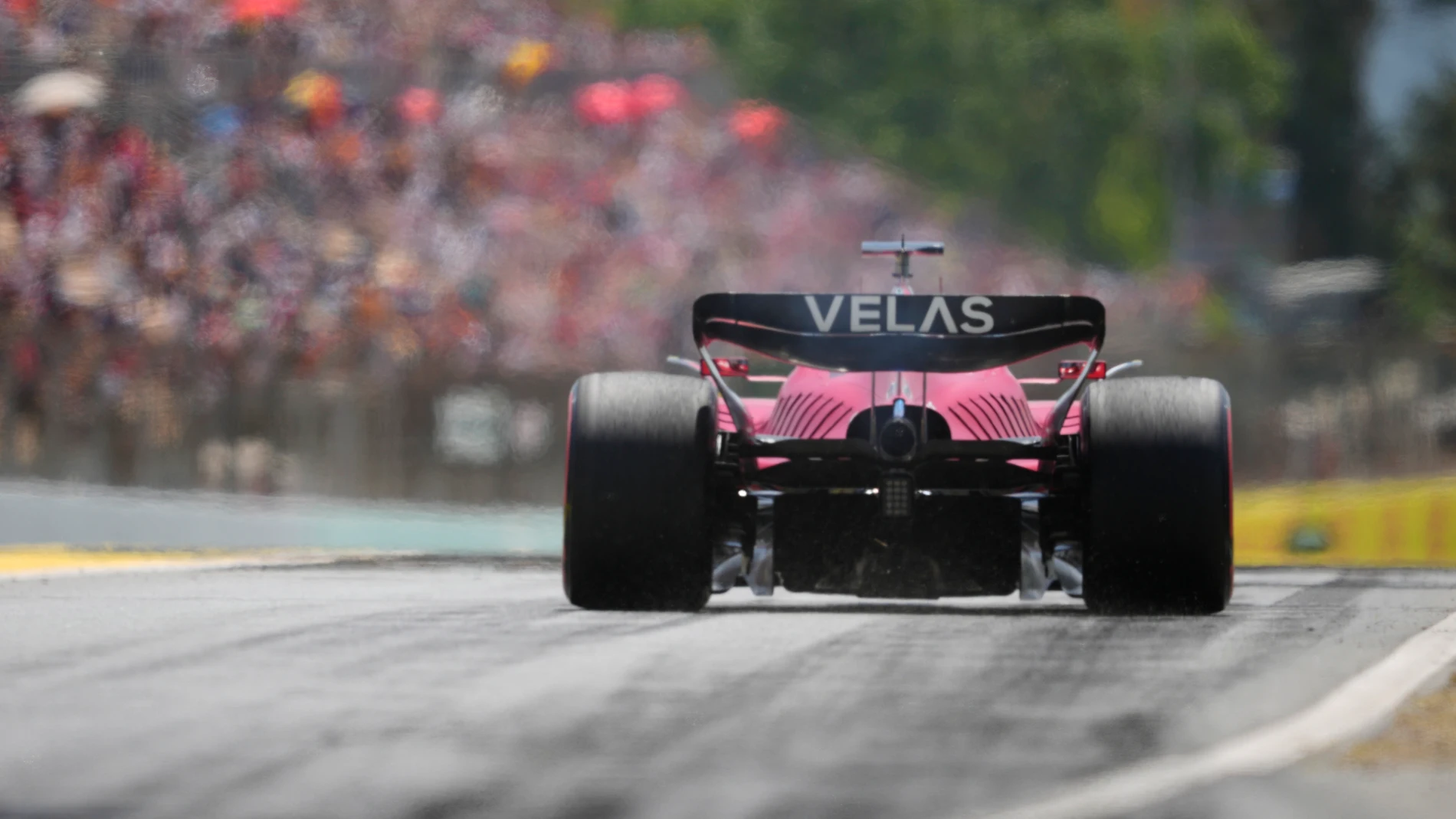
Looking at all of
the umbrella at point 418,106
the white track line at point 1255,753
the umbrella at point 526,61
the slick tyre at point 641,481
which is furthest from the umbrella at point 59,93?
the white track line at point 1255,753

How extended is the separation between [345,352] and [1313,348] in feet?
30.2

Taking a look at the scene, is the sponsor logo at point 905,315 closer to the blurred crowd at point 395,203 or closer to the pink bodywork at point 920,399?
the pink bodywork at point 920,399

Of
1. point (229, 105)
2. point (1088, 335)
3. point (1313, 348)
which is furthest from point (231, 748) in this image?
point (229, 105)

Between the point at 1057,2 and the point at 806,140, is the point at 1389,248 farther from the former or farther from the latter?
the point at 806,140

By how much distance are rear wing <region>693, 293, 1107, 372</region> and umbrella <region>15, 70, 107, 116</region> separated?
17.8 m

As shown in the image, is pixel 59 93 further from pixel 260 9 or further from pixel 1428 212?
pixel 1428 212

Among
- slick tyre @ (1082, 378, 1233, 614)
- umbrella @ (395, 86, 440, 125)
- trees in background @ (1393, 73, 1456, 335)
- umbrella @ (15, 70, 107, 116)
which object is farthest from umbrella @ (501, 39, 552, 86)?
slick tyre @ (1082, 378, 1233, 614)

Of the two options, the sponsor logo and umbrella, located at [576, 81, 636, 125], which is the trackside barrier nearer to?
umbrella, located at [576, 81, 636, 125]

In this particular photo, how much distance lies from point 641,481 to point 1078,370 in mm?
2128

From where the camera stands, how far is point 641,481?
33.6 ft

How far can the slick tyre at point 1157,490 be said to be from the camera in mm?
10156

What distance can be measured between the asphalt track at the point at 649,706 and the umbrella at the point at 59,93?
15518 mm

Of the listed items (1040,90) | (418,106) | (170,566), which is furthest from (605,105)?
(170,566)

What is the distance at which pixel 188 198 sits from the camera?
2591cm
